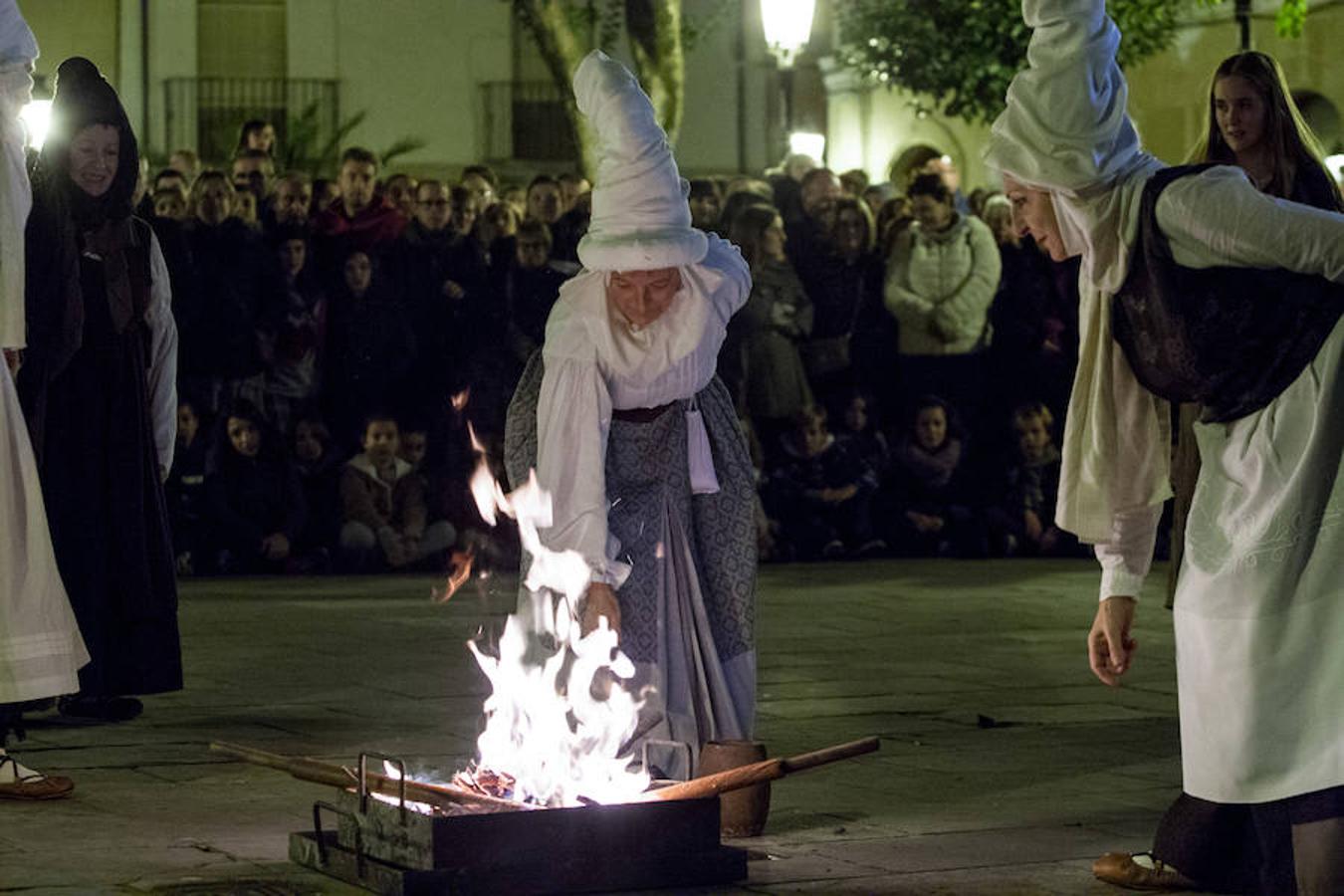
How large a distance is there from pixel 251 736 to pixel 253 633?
313 centimetres

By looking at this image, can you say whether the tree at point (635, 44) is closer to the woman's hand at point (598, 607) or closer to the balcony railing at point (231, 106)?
the balcony railing at point (231, 106)

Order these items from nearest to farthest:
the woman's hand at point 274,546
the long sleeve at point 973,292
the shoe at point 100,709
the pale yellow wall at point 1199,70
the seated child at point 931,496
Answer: the shoe at point 100,709 < the woman's hand at point 274,546 < the long sleeve at point 973,292 < the seated child at point 931,496 < the pale yellow wall at point 1199,70

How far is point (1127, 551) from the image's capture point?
6184 millimetres

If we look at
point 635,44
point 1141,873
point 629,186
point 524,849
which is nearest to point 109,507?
point 629,186

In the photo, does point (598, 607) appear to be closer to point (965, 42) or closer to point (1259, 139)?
point (1259, 139)

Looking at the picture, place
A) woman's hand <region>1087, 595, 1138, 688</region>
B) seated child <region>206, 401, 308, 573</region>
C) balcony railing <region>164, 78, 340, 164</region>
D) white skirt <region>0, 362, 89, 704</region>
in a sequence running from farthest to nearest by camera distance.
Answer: balcony railing <region>164, 78, 340, 164</region> < seated child <region>206, 401, 308, 573</region> < white skirt <region>0, 362, 89, 704</region> < woman's hand <region>1087, 595, 1138, 688</region>

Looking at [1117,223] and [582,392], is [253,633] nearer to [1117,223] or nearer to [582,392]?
[582,392]

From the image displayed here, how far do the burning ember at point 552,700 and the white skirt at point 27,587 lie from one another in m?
1.38

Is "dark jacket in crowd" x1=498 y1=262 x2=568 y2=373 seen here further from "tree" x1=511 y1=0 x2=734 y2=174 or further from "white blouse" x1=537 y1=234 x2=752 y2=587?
"white blouse" x1=537 y1=234 x2=752 y2=587

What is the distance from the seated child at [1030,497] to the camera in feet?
52.5

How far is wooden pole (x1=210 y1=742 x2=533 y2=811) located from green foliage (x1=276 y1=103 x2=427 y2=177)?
2497 cm

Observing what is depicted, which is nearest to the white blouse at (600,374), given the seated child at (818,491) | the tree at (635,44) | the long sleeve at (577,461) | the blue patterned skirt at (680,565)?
the long sleeve at (577,461)

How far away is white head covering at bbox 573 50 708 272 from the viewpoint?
24.2ft

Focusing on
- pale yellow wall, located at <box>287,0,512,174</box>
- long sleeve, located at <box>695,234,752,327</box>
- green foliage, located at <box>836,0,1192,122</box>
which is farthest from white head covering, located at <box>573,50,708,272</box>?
pale yellow wall, located at <box>287,0,512,174</box>
